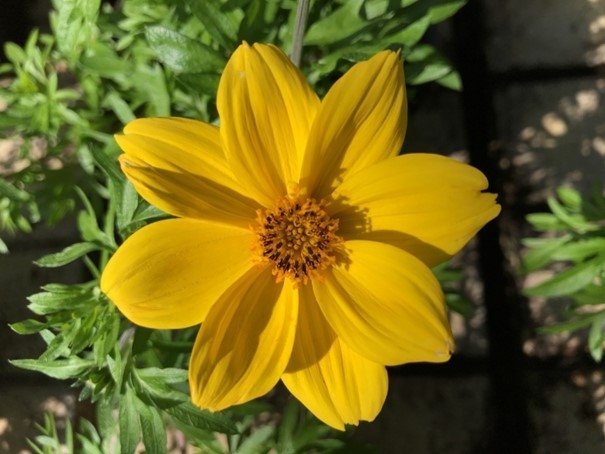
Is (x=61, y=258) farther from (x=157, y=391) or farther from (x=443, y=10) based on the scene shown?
(x=443, y=10)

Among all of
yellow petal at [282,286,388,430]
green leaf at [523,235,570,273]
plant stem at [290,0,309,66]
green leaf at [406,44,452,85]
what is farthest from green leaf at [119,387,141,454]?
green leaf at [523,235,570,273]

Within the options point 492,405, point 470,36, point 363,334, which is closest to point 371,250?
point 363,334

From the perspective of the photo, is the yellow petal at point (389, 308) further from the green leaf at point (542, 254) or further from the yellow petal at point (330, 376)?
the green leaf at point (542, 254)

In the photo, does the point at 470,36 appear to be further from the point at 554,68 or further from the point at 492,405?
the point at 492,405

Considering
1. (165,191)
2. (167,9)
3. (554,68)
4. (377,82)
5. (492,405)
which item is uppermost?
(554,68)

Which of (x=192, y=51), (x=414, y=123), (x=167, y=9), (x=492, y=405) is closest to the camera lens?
(x=192, y=51)

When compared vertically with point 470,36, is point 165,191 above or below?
below

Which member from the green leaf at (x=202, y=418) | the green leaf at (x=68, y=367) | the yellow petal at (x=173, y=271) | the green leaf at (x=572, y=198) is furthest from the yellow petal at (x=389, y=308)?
the green leaf at (x=572, y=198)

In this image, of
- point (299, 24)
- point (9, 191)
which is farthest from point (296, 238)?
point (9, 191)

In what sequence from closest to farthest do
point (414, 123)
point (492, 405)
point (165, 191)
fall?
point (165, 191), point (492, 405), point (414, 123)
